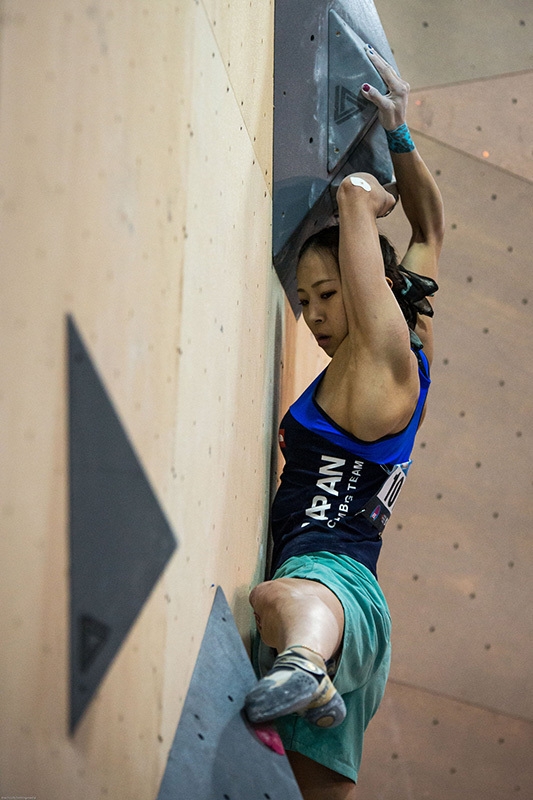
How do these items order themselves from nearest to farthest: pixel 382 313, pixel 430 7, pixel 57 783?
pixel 57 783 → pixel 382 313 → pixel 430 7

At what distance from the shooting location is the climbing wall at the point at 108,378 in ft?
2.96

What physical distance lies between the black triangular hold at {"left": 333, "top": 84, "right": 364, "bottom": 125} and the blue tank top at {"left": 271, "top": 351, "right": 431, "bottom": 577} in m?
0.78

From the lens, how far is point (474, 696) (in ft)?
13.2

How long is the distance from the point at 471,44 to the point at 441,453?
6.66ft

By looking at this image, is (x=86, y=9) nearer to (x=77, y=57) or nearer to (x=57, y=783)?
(x=77, y=57)

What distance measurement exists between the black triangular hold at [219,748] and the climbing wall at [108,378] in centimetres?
5

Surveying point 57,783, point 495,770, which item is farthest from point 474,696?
point 57,783

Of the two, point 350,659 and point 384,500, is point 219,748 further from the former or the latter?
point 384,500

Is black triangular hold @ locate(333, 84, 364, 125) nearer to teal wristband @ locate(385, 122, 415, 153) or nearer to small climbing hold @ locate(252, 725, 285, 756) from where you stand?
teal wristband @ locate(385, 122, 415, 153)

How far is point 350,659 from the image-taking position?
1.78 metres

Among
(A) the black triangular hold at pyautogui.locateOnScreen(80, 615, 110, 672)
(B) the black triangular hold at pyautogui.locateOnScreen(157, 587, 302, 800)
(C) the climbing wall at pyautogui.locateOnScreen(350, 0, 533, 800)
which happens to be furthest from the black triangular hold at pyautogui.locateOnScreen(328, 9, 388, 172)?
(C) the climbing wall at pyautogui.locateOnScreen(350, 0, 533, 800)

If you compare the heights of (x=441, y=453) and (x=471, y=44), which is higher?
(x=471, y=44)

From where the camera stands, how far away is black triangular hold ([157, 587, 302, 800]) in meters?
1.36

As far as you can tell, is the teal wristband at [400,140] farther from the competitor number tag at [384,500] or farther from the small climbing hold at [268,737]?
the small climbing hold at [268,737]
